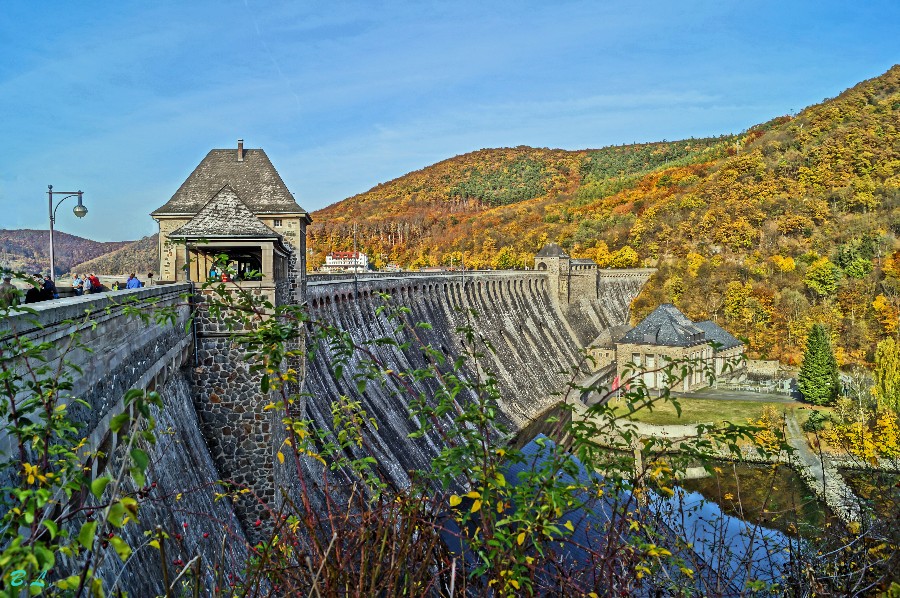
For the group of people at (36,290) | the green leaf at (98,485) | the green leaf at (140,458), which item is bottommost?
the green leaf at (98,485)

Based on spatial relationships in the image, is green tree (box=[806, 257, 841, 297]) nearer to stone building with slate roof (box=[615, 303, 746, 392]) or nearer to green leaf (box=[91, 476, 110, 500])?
stone building with slate roof (box=[615, 303, 746, 392])

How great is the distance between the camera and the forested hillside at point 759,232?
2370 inches

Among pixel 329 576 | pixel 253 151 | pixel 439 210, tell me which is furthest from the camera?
pixel 439 210

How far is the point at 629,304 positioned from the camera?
77000 millimetres

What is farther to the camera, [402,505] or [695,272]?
[695,272]

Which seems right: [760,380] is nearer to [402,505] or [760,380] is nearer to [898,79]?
[402,505]

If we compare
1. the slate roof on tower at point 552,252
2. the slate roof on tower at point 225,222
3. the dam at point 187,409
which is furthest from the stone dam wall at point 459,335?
the slate roof on tower at point 225,222

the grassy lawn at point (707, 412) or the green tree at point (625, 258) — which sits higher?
the green tree at point (625, 258)

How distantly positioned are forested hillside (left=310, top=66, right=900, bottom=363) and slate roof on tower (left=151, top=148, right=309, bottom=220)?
123 feet

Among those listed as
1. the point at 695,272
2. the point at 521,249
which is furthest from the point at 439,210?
the point at 695,272

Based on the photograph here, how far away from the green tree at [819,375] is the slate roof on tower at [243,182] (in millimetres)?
35055

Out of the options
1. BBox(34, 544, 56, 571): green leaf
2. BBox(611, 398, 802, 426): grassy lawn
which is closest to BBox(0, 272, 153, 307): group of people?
BBox(34, 544, 56, 571): green leaf

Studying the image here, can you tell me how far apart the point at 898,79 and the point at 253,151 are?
5006 inches

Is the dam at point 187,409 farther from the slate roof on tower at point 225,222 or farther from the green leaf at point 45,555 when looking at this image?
the slate roof on tower at point 225,222
